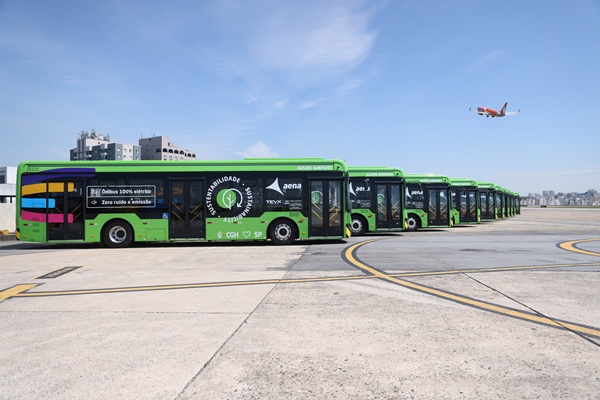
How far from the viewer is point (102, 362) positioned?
3.46 metres

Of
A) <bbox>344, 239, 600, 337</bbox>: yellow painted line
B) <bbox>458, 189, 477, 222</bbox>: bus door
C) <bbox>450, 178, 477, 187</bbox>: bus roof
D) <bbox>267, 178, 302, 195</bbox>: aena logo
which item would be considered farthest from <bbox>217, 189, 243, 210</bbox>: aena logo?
<bbox>458, 189, 477, 222</bbox>: bus door

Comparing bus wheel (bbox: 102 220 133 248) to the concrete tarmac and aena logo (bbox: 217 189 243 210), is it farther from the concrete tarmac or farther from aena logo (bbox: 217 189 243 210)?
the concrete tarmac

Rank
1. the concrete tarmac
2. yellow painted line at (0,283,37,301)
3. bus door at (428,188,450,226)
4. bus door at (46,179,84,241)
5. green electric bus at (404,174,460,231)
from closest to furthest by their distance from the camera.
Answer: the concrete tarmac < yellow painted line at (0,283,37,301) < bus door at (46,179,84,241) < green electric bus at (404,174,460,231) < bus door at (428,188,450,226)

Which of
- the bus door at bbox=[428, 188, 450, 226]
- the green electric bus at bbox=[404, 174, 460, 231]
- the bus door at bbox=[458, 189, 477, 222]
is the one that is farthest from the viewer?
the bus door at bbox=[458, 189, 477, 222]

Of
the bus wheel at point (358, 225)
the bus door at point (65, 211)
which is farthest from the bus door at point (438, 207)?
the bus door at point (65, 211)

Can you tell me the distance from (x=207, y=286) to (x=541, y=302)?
5336 millimetres

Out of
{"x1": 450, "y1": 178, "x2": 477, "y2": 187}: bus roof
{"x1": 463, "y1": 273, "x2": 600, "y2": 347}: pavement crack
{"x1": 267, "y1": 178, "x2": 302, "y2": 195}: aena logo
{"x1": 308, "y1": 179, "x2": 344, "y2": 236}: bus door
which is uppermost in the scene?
{"x1": 450, "y1": 178, "x2": 477, "y2": 187}: bus roof

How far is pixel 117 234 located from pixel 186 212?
2.68 meters

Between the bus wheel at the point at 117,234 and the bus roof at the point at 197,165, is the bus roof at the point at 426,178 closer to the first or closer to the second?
the bus roof at the point at 197,165

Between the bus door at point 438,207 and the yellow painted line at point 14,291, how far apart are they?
19.2 metres

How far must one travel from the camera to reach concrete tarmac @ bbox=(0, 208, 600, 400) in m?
2.98

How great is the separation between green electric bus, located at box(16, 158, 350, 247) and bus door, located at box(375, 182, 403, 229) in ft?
15.6

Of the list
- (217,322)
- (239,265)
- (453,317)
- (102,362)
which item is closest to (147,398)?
(102,362)

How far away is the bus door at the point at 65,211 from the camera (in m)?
13.3
